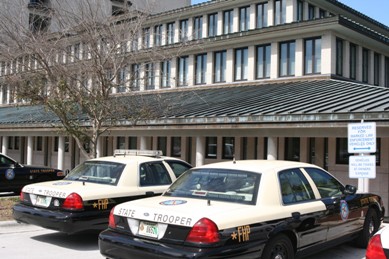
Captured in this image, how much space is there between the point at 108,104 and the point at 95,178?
4337 mm

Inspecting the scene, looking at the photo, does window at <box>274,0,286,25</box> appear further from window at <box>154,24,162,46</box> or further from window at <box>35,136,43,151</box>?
window at <box>35,136,43,151</box>

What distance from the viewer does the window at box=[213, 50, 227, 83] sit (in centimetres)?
2256

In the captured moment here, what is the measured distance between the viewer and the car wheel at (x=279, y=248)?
5328 millimetres

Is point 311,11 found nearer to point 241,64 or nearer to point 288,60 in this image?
Answer: point 288,60

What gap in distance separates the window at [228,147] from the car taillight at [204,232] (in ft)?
46.8

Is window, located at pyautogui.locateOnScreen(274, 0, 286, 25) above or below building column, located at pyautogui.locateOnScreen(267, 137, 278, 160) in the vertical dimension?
above

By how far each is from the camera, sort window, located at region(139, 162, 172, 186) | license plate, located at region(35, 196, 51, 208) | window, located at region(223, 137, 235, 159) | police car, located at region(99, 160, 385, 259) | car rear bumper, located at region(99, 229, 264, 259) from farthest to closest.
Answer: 1. window, located at region(223, 137, 235, 159)
2. window, located at region(139, 162, 172, 186)
3. license plate, located at region(35, 196, 51, 208)
4. police car, located at region(99, 160, 385, 259)
5. car rear bumper, located at region(99, 229, 264, 259)

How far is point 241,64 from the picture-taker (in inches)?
862

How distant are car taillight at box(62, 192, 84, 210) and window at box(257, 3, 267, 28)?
56.9 ft

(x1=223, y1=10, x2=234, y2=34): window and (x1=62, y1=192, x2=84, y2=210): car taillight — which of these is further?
(x1=223, y1=10, x2=234, y2=34): window

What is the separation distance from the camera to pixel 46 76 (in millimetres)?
12195

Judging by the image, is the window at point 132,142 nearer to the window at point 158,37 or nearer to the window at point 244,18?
the window at point 158,37

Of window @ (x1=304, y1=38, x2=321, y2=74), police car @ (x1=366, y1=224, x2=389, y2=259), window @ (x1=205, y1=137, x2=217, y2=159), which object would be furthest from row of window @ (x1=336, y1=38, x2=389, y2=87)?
police car @ (x1=366, y1=224, x2=389, y2=259)

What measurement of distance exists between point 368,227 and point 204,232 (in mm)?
3953
